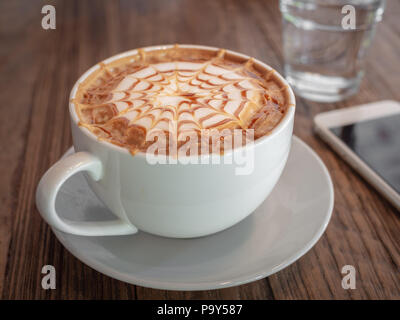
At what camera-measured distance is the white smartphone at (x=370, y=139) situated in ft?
2.37

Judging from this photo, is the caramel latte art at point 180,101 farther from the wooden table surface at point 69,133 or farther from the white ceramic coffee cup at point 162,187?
the wooden table surface at point 69,133

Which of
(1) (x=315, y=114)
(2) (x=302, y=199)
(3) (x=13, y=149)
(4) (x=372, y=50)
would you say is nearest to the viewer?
(2) (x=302, y=199)

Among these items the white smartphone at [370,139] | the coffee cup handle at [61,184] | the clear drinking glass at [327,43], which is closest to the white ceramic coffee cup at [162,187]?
the coffee cup handle at [61,184]

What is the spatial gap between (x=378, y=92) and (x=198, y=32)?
521mm

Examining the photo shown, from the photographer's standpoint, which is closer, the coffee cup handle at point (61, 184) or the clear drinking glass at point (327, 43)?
the coffee cup handle at point (61, 184)

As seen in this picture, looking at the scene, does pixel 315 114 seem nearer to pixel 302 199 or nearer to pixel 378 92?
pixel 378 92

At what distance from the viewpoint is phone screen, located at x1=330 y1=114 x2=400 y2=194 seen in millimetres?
730

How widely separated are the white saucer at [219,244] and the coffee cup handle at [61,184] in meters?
0.03

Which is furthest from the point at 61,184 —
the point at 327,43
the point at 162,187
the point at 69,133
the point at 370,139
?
the point at 327,43

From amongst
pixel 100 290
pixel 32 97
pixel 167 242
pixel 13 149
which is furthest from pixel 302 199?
pixel 32 97

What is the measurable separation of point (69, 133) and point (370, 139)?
1.91ft

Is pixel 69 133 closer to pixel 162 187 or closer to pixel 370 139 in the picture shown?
pixel 162 187

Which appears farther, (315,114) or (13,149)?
(315,114)
